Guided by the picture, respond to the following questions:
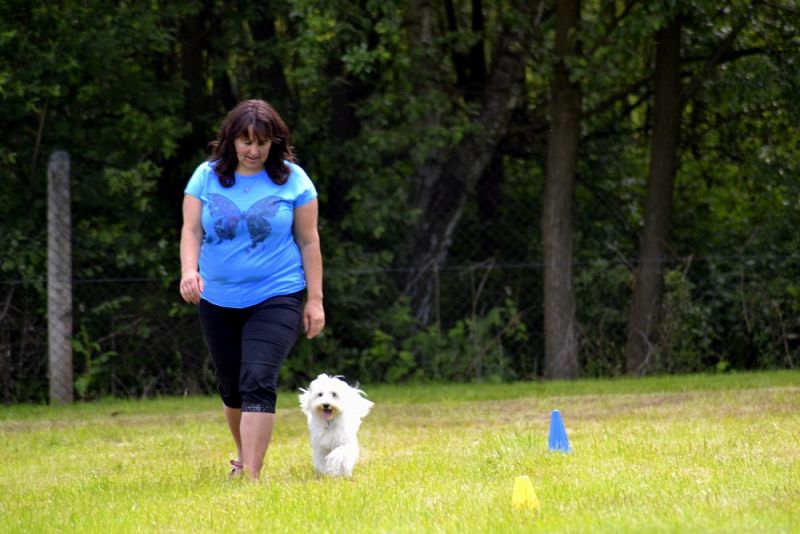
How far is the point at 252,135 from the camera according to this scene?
261 inches

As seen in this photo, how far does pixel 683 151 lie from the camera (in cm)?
1551

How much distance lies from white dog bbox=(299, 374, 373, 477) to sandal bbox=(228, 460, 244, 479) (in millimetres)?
433

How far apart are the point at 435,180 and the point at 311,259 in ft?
25.1

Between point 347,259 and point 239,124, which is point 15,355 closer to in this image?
point 347,259

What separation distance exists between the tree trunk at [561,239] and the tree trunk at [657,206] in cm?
68

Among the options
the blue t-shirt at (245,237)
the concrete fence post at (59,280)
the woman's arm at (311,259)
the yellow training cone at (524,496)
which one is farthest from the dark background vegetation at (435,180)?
the yellow training cone at (524,496)

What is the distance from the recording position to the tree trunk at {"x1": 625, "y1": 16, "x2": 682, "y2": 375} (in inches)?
558

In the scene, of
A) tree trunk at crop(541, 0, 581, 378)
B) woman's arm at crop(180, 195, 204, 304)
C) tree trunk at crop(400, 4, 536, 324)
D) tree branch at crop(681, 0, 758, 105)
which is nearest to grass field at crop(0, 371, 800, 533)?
woman's arm at crop(180, 195, 204, 304)

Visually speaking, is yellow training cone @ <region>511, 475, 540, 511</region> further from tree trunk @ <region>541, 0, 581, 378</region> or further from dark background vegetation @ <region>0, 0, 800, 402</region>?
tree trunk @ <region>541, 0, 581, 378</region>

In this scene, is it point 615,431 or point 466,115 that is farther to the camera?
point 466,115

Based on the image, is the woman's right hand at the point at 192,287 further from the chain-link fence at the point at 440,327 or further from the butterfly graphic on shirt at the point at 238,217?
the chain-link fence at the point at 440,327

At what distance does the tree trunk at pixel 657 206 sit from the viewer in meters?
14.2

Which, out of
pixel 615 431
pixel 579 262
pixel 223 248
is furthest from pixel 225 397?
pixel 579 262

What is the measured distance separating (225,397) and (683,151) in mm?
9570
